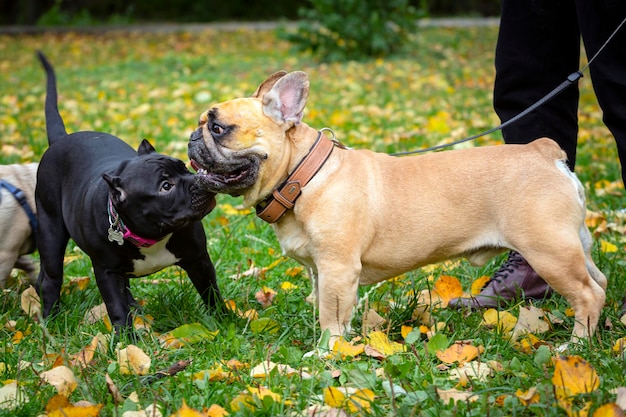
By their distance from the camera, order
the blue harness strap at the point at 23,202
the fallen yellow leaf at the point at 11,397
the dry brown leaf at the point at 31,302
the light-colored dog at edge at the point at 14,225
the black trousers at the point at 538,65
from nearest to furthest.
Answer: the fallen yellow leaf at the point at 11,397
the black trousers at the point at 538,65
the dry brown leaf at the point at 31,302
the light-colored dog at edge at the point at 14,225
the blue harness strap at the point at 23,202

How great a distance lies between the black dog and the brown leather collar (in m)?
0.36

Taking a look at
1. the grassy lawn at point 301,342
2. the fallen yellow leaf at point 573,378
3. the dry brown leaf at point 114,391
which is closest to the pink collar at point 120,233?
the grassy lawn at point 301,342

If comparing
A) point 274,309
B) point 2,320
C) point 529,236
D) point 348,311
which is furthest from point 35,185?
point 529,236

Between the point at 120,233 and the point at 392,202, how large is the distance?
1.24m

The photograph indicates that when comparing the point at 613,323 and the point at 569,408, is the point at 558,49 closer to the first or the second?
the point at 613,323

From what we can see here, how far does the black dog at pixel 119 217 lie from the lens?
3324 millimetres

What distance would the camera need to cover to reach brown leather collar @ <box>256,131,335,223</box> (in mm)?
3094

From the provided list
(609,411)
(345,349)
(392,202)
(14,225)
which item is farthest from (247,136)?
(14,225)

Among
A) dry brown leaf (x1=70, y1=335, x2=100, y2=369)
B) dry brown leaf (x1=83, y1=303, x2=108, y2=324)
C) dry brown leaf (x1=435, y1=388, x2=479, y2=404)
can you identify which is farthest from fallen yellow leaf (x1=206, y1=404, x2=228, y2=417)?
dry brown leaf (x1=83, y1=303, x2=108, y2=324)

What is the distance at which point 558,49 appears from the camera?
12.1 feet

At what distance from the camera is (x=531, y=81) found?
147 inches

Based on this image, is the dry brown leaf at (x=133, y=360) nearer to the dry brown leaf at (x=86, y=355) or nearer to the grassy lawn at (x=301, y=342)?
the grassy lawn at (x=301, y=342)

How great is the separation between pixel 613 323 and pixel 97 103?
28.3 feet

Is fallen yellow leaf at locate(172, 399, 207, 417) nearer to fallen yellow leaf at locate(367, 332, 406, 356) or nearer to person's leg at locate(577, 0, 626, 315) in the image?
fallen yellow leaf at locate(367, 332, 406, 356)
